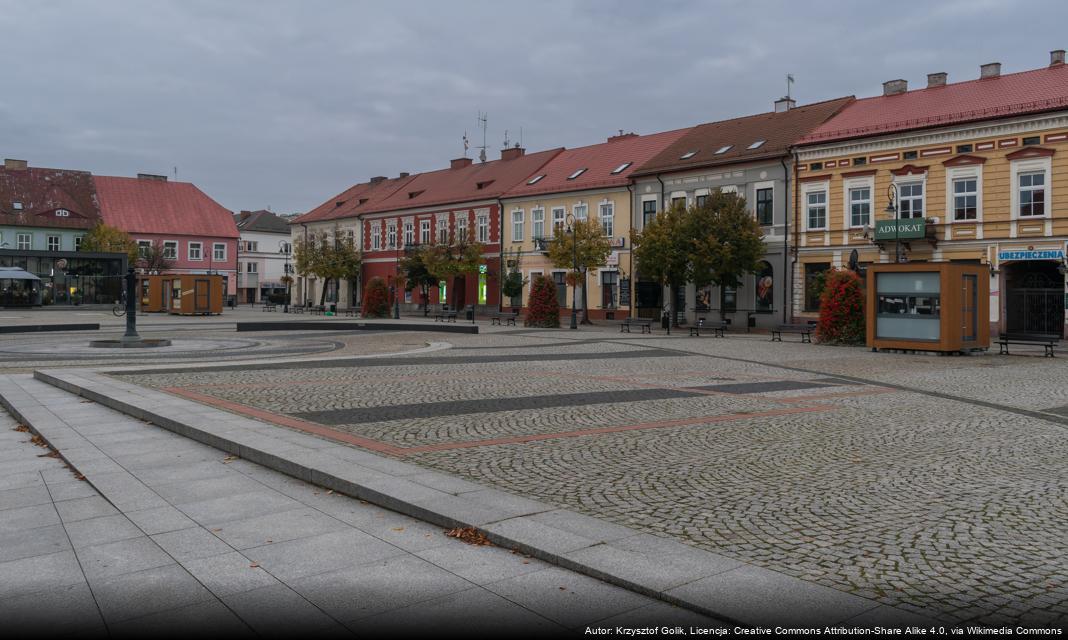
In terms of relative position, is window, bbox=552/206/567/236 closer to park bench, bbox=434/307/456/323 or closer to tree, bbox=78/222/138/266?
park bench, bbox=434/307/456/323

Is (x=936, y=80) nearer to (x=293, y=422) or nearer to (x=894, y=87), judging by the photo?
(x=894, y=87)

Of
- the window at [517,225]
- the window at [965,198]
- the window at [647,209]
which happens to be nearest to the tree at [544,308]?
the window at [647,209]

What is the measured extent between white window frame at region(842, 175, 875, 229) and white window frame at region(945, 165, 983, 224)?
10.2ft

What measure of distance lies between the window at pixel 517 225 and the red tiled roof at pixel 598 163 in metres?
1.14

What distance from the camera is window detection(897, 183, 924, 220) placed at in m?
35.1

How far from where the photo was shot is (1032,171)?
31828mm

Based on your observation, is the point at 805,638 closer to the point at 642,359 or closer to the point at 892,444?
the point at 892,444

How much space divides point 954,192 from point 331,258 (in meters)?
46.7

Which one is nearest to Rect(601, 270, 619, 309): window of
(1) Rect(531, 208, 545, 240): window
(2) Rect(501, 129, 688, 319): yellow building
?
(2) Rect(501, 129, 688, 319): yellow building

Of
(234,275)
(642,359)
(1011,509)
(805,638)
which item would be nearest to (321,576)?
(805,638)

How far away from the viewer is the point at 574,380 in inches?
620

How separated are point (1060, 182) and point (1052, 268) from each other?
3.27 meters

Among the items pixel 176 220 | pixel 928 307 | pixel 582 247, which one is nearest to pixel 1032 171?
pixel 928 307

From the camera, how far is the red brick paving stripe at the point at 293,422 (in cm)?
853
